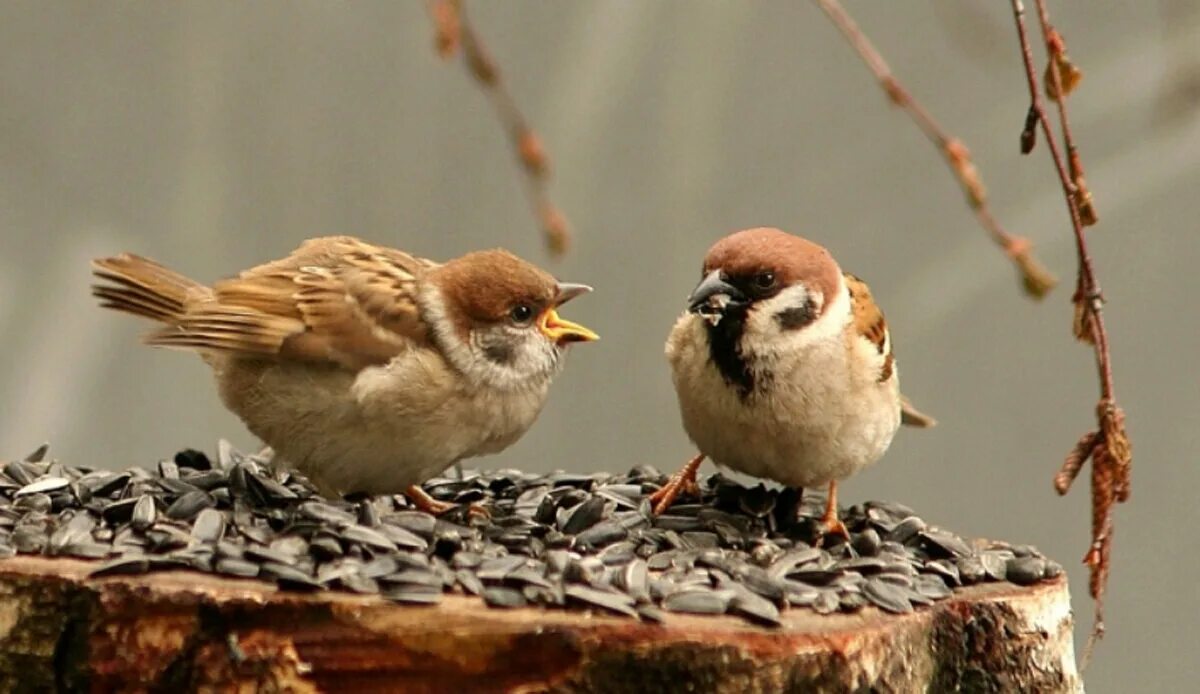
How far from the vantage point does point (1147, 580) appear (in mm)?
4852

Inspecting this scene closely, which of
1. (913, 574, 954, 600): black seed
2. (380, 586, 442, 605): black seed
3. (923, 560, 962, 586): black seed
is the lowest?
(380, 586, 442, 605): black seed

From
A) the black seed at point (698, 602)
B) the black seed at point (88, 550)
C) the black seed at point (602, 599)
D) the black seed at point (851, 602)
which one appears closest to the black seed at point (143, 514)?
the black seed at point (88, 550)

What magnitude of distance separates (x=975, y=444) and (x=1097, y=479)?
2.58m

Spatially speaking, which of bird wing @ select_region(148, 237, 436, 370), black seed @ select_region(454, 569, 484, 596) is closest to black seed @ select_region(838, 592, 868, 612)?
black seed @ select_region(454, 569, 484, 596)

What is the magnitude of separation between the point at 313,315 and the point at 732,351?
0.74 meters

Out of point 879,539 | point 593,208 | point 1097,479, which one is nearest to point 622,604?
point 1097,479

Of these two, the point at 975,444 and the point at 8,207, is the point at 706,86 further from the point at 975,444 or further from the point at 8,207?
the point at 8,207

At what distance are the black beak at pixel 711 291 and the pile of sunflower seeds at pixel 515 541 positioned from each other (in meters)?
0.39

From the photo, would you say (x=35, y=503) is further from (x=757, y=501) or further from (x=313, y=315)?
(x=757, y=501)

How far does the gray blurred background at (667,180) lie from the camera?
4605mm

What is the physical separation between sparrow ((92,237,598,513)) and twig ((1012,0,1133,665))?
41.8 inches

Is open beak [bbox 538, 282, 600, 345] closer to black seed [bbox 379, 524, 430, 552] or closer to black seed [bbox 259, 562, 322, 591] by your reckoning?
black seed [bbox 379, 524, 430, 552]

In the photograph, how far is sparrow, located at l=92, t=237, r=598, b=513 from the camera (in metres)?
3.00

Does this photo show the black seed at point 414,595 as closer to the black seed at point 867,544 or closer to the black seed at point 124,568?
the black seed at point 124,568
